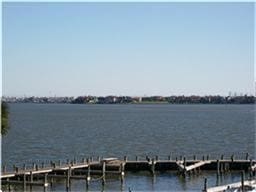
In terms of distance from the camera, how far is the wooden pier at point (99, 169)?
3690cm

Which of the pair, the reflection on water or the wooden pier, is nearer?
the wooden pier

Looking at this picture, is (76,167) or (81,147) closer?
(76,167)

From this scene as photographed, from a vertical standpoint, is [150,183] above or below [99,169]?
below

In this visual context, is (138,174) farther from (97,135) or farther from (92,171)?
(97,135)

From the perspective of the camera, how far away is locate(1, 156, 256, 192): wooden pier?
36.9 metres

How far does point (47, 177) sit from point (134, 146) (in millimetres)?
29687

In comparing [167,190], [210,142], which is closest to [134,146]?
[210,142]

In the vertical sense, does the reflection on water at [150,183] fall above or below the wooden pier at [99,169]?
below

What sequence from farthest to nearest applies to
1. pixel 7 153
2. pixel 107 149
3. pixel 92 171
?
pixel 107 149
pixel 7 153
pixel 92 171

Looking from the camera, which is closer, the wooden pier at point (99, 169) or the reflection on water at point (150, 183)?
the wooden pier at point (99, 169)

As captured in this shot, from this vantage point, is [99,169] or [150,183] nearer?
[150,183]

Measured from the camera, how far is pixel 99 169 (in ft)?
137

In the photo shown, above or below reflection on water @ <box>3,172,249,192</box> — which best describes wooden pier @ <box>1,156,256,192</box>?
above

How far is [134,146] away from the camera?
221ft
